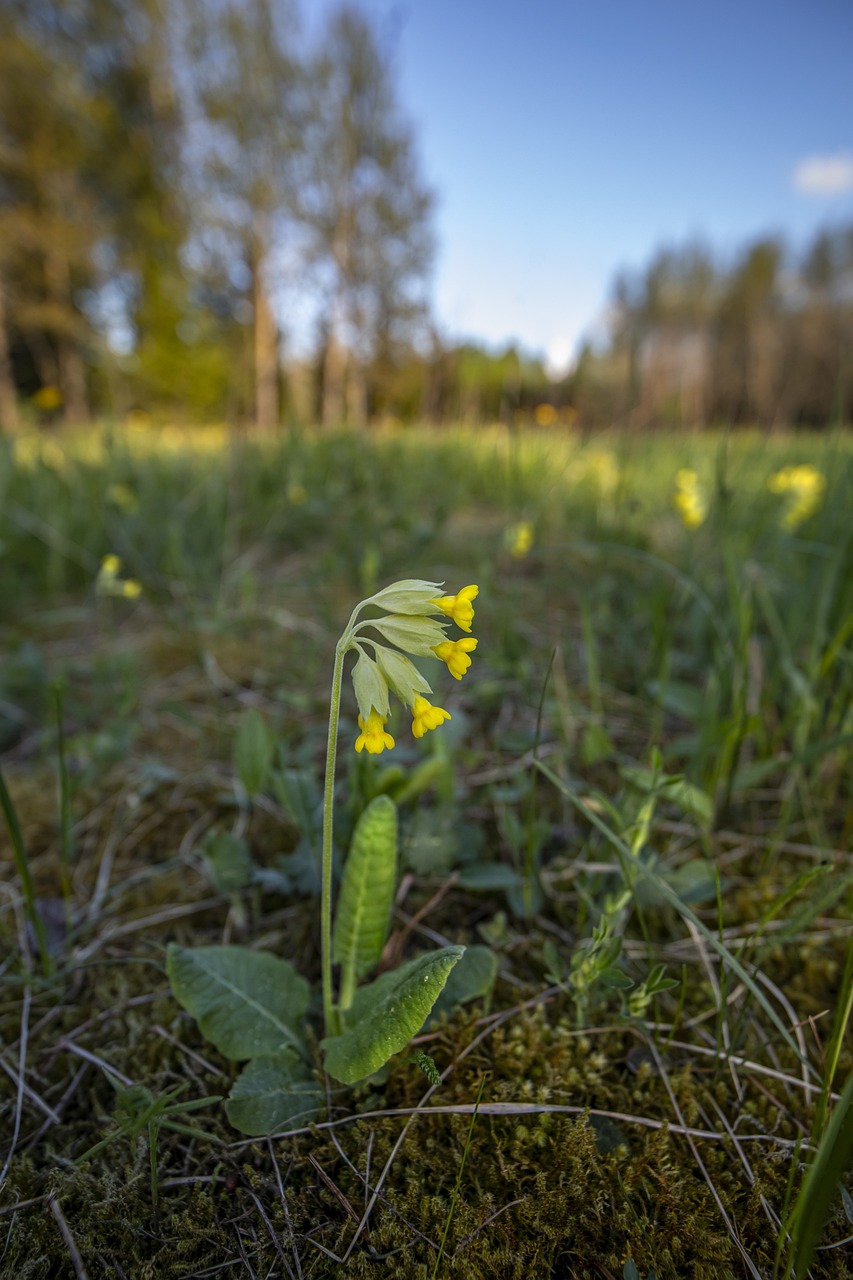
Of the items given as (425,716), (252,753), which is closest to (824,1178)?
(425,716)

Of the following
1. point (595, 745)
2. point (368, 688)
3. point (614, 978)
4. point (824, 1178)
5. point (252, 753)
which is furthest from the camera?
point (595, 745)

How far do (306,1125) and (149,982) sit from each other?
1.21 ft

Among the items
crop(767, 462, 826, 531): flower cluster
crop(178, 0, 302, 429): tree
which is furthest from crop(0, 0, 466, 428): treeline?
crop(767, 462, 826, 531): flower cluster

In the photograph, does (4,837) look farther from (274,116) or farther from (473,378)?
(274,116)

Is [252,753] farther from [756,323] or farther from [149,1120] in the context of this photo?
[756,323]

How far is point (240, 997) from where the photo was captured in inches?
35.5

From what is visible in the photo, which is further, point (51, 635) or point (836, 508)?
point (51, 635)

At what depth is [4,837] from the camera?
1362 millimetres

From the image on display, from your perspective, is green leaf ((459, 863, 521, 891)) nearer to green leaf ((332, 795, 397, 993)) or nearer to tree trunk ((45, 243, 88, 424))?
green leaf ((332, 795, 397, 993))

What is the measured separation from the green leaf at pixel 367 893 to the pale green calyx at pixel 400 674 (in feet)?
0.89

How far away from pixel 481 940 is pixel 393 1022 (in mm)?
380

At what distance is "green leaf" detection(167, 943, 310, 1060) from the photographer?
0.88m

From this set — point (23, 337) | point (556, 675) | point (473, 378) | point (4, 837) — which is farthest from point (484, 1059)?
point (23, 337)

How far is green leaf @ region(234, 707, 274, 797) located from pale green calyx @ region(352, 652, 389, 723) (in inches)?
21.5
